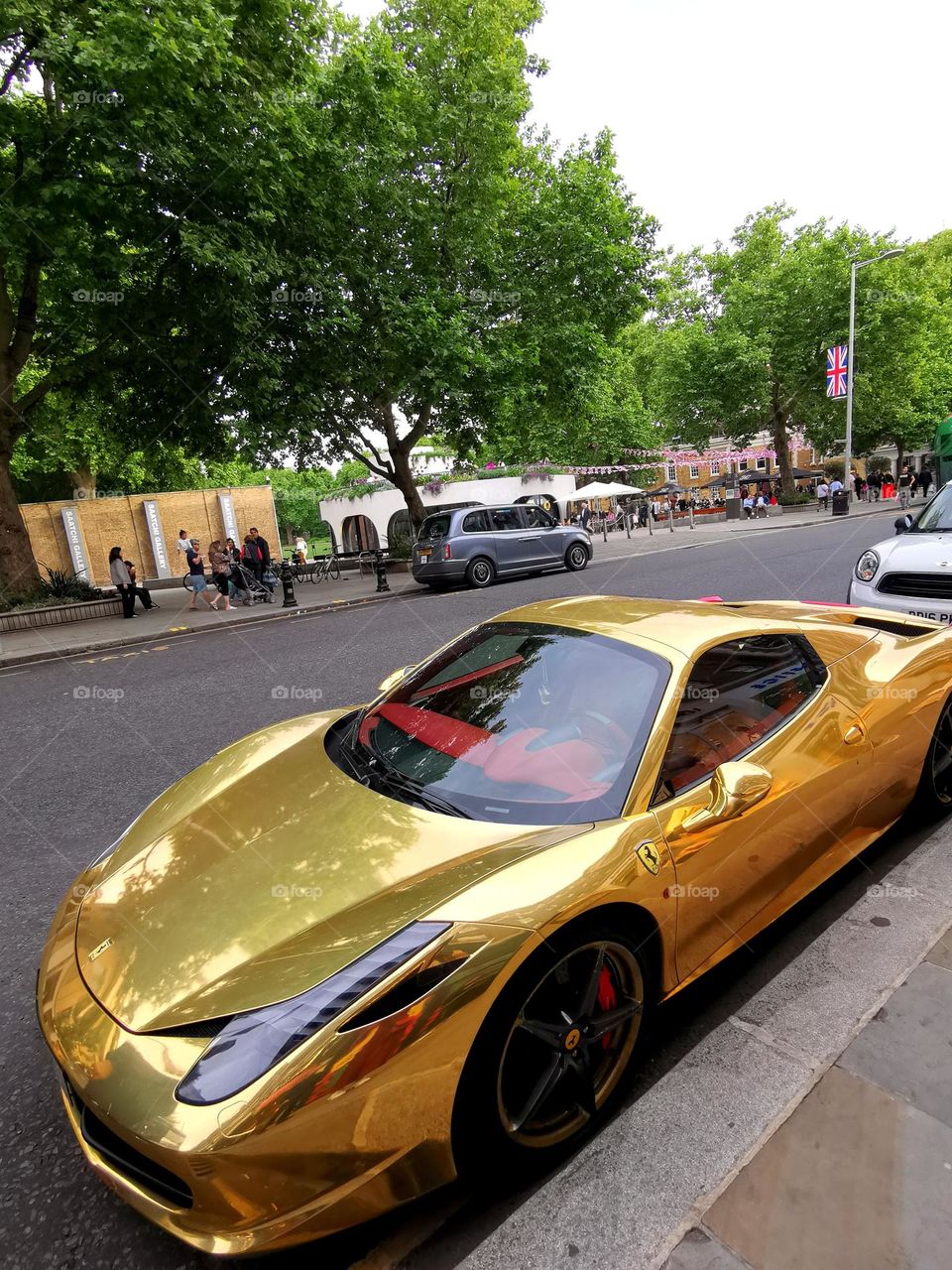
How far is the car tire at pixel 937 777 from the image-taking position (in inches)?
123

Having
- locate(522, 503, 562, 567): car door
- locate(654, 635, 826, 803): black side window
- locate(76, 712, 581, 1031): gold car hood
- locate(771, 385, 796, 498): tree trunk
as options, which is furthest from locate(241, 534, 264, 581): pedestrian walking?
locate(771, 385, 796, 498): tree trunk

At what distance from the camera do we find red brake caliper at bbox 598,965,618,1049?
1.86 m

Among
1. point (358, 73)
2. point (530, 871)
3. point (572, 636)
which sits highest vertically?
point (358, 73)

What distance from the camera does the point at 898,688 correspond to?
290 cm

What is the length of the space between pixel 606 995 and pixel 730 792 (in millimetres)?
677

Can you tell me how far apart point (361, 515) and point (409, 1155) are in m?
33.1

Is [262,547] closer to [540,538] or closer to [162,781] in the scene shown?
[540,538]

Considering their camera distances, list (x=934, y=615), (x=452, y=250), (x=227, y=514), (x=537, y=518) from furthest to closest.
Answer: (x=227, y=514), (x=452, y=250), (x=537, y=518), (x=934, y=615)

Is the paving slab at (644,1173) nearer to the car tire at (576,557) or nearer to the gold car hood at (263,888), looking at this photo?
the gold car hood at (263,888)

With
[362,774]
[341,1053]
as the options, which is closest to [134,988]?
[341,1053]

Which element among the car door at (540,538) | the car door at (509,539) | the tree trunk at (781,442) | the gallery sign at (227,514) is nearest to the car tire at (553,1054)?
the car door at (509,539)

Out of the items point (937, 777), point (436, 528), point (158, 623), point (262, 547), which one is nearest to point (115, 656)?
point (158, 623)

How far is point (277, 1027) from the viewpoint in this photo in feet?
4.66

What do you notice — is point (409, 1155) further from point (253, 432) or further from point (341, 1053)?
point (253, 432)
